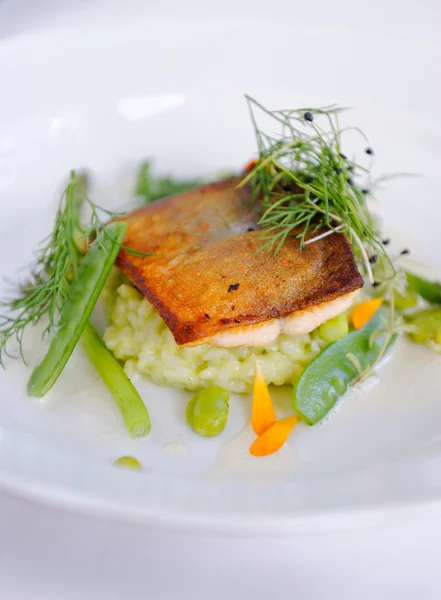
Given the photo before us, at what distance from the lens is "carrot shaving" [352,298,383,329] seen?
319 centimetres

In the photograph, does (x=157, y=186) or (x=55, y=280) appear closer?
(x=55, y=280)

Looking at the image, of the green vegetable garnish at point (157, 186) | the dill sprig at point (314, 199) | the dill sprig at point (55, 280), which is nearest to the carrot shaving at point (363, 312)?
the dill sprig at point (314, 199)

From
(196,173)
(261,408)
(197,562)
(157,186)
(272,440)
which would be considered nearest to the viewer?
(197,562)

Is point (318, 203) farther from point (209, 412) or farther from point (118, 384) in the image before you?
point (118, 384)

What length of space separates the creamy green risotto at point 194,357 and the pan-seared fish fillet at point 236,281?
125 mm

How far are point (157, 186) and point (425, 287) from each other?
5.78 ft

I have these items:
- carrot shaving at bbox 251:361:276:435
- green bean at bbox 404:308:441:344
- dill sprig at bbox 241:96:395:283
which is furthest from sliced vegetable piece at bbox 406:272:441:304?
carrot shaving at bbox 251:361:276:435

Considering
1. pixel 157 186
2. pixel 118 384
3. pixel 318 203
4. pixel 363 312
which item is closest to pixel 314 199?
pixel 318 203

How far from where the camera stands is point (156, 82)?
4.65 meters

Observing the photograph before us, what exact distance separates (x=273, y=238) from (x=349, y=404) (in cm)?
80

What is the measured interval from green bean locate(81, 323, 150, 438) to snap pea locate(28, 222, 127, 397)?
6.8 inches

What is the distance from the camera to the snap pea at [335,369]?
285 centimetres

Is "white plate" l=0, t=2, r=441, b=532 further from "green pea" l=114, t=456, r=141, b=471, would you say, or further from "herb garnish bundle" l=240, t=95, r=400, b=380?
"herb garnish bundle" l=240, t=95, r=400, b=380

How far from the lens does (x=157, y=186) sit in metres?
4.24
